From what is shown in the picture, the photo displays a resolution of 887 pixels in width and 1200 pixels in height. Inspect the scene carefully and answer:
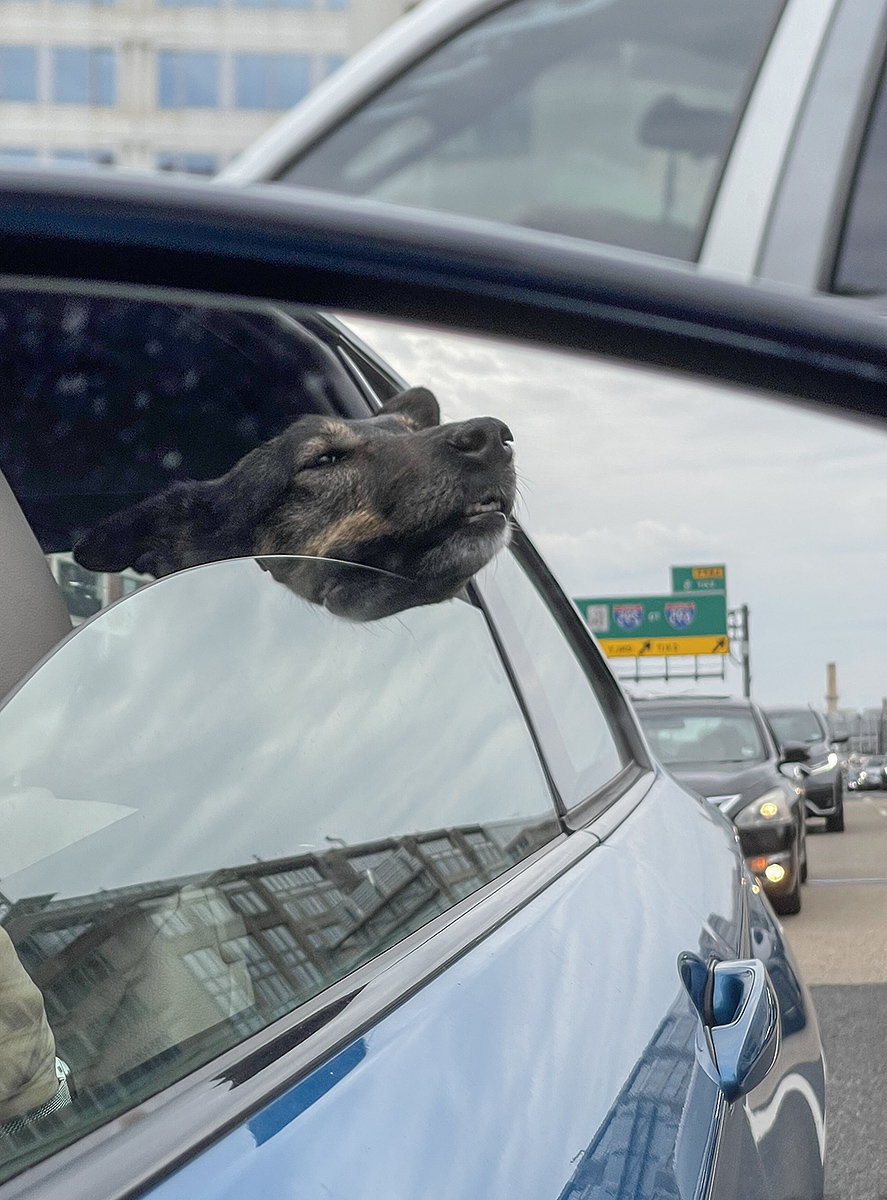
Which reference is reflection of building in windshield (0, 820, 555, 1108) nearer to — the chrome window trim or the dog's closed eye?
the dog's closed eye

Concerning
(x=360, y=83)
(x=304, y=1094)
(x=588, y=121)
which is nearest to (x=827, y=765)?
(x=304, y=1094)

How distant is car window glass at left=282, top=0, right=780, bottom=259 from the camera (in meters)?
3.72

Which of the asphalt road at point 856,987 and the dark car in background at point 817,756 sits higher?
the dark car in background at point 817,756

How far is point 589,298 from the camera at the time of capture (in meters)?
1.19

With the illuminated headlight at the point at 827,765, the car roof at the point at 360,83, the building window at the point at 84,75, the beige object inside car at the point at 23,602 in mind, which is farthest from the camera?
the building window at the point at 84,75

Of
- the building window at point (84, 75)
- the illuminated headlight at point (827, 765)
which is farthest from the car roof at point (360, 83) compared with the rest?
the building window at point (84, 75)

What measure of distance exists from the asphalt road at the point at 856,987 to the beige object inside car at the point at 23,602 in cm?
74

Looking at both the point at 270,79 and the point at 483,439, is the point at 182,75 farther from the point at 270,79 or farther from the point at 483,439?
the point at 483,439

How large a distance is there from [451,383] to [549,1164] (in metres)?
0.67

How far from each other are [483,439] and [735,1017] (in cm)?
76

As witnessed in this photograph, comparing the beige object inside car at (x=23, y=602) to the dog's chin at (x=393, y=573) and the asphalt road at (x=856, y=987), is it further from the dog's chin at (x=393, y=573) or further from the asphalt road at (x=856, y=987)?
the asphalt road at (x=856, y=987)

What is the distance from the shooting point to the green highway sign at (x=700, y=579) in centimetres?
113

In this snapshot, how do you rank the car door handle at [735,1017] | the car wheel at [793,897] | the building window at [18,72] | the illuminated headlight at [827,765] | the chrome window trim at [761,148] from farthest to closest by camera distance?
the building window at [18,72]
the chrome window trim at [761,148]
the car wheel at [793,897]
the car door handle at [735,1017]
the illuminated headlight at [827,765]

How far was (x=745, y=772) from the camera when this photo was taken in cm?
187
